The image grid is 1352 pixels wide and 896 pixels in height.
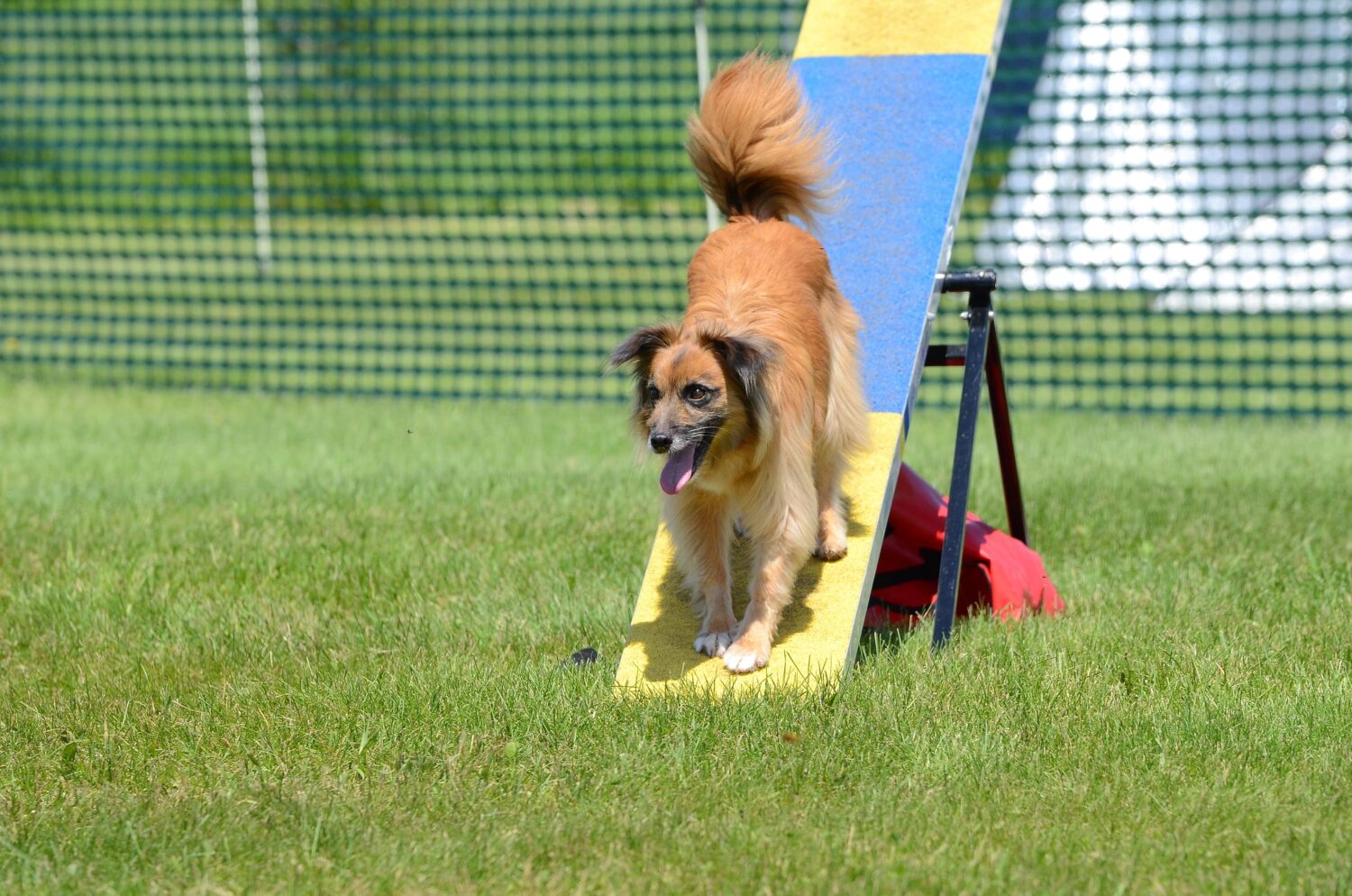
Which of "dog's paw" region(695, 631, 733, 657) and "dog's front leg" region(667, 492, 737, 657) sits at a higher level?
"dog's front leg" region(667, 492, 737, 657)

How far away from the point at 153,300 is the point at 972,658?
27.7 ft

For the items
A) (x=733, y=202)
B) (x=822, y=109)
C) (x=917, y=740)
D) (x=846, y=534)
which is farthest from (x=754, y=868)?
(x=822, y=109)

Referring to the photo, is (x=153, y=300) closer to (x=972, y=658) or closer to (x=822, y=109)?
(x=822, y=109)

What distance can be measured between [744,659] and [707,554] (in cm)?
38

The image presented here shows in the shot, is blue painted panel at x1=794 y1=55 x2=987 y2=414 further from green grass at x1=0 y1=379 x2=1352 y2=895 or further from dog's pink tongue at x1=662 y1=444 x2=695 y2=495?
dog's pink tongue at x1=662 y1=444 x2=695 y2=495

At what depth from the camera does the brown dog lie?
4.14 meters

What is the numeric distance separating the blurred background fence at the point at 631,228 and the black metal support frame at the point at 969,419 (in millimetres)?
4052

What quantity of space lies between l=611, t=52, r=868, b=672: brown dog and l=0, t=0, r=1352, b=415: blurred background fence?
4.78 m

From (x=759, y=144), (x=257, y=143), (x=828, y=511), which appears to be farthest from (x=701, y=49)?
(x=828, y=511)

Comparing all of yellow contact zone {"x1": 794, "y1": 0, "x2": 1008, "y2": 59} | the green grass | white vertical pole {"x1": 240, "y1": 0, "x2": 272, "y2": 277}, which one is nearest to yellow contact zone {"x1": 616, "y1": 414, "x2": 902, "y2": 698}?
the green grass

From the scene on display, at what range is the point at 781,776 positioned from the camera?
12.0 feet

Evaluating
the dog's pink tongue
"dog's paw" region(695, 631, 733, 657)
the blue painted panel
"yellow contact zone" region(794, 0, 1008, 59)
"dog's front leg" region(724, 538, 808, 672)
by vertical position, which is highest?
"yellow contact zone" region(794, 0, 1008, 59)

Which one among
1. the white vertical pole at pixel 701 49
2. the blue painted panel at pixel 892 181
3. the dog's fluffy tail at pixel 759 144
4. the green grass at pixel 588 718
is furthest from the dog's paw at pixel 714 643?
the white vertical pole at pixel 701 49

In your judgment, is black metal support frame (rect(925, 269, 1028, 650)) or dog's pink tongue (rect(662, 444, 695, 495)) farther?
black metal support frame (rect(925, 269, 1028, 650))
